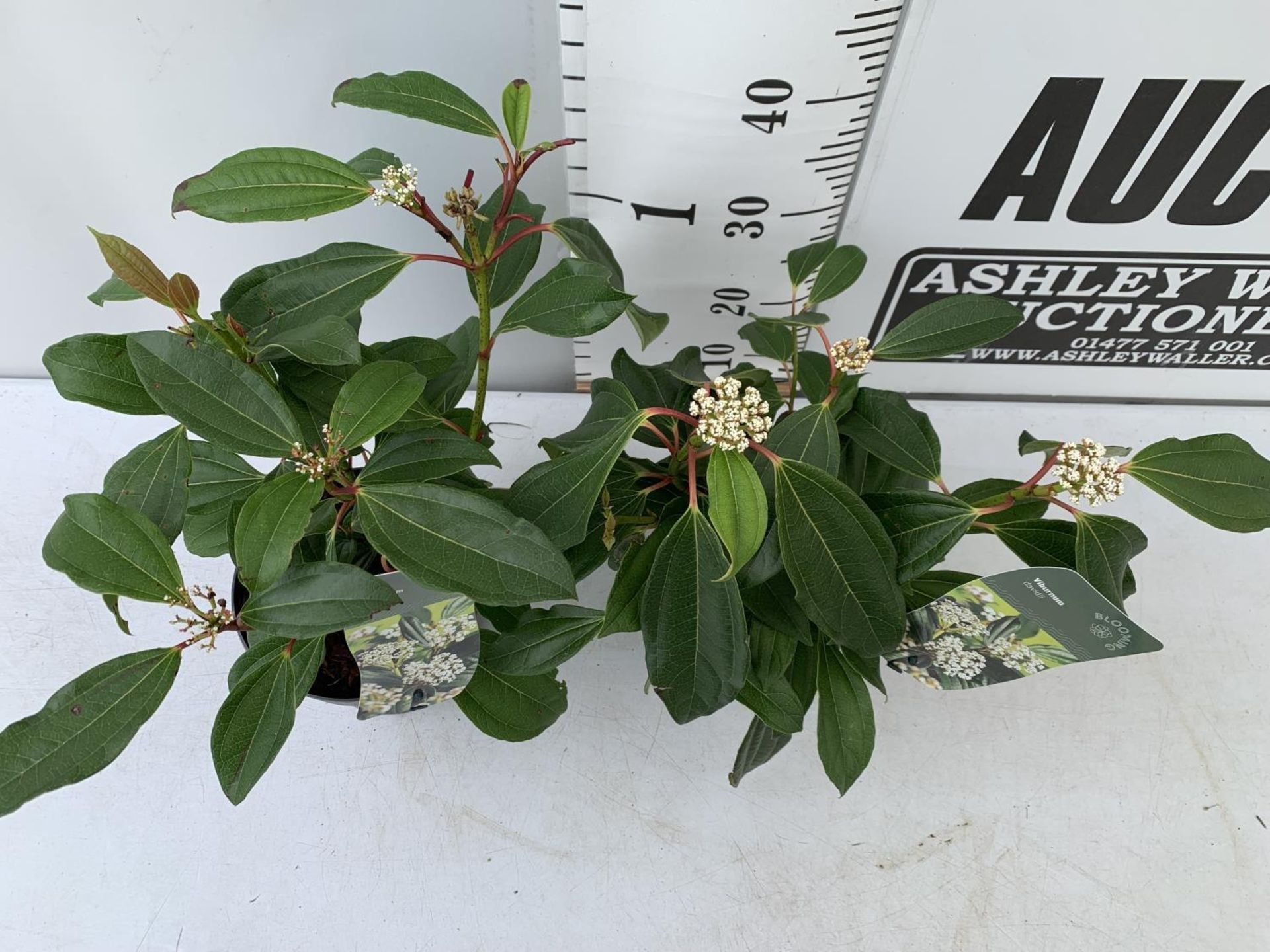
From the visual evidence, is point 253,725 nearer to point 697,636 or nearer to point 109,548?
point 109,548

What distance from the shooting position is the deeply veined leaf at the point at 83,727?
638 mm

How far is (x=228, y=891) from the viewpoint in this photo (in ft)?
3.37

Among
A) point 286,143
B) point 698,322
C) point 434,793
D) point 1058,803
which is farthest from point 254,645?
point 1058,803

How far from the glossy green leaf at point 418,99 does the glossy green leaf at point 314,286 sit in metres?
0.14

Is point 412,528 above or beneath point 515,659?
above

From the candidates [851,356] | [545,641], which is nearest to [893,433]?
[851,356]

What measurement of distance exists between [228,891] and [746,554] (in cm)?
85

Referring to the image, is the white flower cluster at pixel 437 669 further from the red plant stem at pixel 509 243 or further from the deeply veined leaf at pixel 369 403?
the red plant stem at pixel 509 243

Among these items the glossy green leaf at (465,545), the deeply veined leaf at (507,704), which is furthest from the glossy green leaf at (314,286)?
the deeply veined leaf at (507,704)

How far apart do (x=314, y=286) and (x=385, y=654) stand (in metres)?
0.38

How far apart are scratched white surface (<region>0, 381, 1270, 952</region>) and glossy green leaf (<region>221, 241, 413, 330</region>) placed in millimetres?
631

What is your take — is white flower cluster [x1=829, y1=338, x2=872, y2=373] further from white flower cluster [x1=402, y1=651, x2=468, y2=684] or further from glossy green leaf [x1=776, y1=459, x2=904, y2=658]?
white flower cluster [x1=402, y1=651, x2=468, y2=684]

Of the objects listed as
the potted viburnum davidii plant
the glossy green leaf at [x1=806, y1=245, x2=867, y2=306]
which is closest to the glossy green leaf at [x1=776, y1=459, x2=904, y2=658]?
the potted viburnum davidii plant

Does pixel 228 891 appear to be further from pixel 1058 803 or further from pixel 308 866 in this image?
pixel 1058 803
